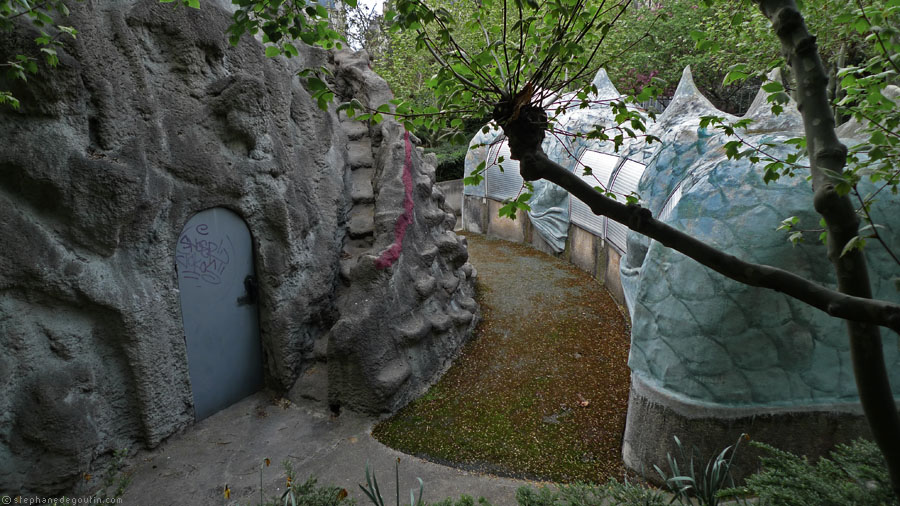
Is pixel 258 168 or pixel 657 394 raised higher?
pixel 258 168

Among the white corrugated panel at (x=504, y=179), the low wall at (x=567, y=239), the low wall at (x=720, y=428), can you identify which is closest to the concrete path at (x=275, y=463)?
the low wall at (x=720, y=428)

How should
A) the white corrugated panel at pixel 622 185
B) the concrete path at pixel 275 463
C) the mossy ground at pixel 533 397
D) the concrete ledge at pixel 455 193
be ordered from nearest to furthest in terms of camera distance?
1. the concrete path at pixel 275 463
2. the mossy ground at pixel 533 397
3. the white corrugated panel at pixel 622 185
4. the concrete ledge at pixel 455 193

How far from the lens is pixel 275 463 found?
4.49 metres

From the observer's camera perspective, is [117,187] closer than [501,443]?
Yes

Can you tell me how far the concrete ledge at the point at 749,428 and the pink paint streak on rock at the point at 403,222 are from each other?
9.57 ft

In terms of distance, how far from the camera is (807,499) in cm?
255

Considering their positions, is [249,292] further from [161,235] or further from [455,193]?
[455,193]

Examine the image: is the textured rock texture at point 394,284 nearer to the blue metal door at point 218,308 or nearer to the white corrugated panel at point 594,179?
the blue metal door at point 218,308

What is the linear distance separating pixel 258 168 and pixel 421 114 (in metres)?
3.27

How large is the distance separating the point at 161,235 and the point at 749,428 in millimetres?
5119

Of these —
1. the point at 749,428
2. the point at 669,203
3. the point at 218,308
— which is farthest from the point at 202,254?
the point at 749,428

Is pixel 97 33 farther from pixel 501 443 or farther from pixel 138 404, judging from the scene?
pixel 501 443

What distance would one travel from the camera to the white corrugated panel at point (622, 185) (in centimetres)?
793

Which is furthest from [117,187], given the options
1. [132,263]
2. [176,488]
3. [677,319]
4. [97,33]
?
[677,319]
